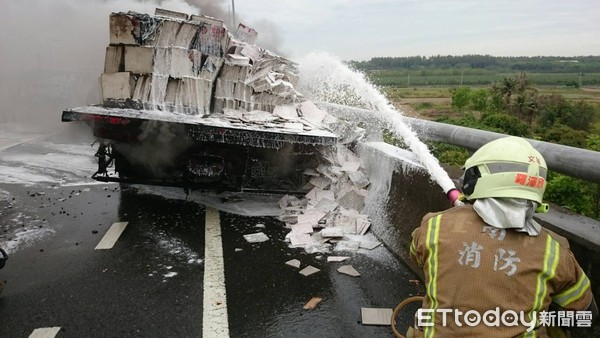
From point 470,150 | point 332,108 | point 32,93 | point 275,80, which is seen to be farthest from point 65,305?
point 32,93

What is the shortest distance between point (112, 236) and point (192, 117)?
5.58 ft

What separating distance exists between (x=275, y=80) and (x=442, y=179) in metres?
3.65

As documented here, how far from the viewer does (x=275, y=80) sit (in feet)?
22.9

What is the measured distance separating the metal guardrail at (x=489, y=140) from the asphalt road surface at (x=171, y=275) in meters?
1.31

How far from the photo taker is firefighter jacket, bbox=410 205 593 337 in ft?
6.09

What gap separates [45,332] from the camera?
3189 mm

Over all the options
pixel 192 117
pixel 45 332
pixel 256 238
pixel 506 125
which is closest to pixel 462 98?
pixel 506 125

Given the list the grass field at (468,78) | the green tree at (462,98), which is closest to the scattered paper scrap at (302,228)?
the green tree at (462,98)

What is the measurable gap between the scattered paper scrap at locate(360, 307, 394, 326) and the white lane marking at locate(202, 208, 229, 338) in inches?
40.1

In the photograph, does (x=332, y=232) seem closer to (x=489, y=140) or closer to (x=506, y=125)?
(x=489, y=140)

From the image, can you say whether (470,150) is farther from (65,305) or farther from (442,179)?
(65,305)

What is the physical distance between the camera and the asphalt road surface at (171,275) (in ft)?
11.0

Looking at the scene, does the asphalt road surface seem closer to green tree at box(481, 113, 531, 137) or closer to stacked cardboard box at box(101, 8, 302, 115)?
stacked cardboard box at box(101, 8, 302, 115)

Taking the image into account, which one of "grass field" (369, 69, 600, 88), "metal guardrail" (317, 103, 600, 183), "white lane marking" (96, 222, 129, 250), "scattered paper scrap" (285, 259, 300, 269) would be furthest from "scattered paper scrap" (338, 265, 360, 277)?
"grass field" (369, 69, 600, 88)
